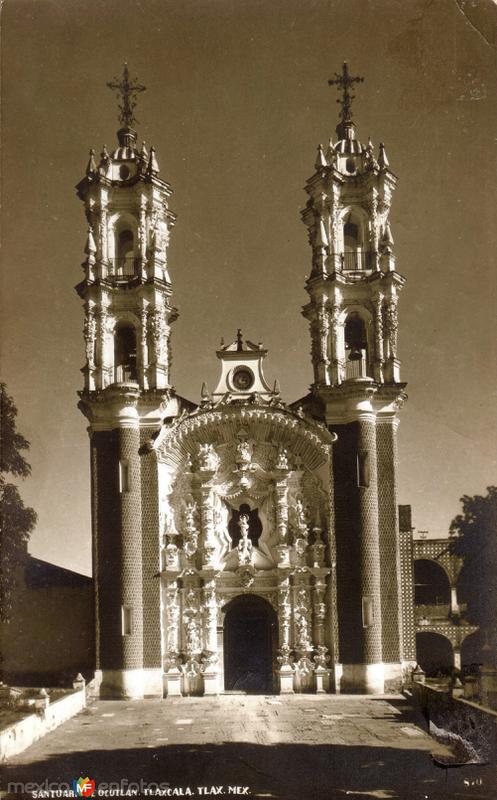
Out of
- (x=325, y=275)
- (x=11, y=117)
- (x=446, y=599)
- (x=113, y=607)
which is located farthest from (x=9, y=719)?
(x=446, y=599)

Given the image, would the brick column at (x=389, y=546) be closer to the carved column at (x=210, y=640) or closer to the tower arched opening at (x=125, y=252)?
the carved column at (x=210, y=640)

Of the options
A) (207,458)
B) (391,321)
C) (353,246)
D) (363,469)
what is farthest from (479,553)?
(207,458)

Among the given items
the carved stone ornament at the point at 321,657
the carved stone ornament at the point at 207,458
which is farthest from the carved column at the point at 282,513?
the carved stone ornament at the point at 321,657

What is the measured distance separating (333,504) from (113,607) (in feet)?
27.4

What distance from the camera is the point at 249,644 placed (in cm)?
3684

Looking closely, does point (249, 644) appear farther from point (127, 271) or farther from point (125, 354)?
point (127, 271)

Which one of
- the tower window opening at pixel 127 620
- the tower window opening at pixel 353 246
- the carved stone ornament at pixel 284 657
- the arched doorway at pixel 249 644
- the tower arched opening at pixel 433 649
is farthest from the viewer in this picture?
the tower arched opening at pixel 433 649

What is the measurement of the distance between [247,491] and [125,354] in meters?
7.11

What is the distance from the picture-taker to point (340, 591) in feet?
116

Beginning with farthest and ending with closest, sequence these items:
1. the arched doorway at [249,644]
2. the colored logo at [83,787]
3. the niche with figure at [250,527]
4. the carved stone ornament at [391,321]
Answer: the carved stone ornament at [391,321], the niche with figure at [250,527], the arched doorway at [249,644], the colored logo at [83,787]

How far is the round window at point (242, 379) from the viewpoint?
37250 mm

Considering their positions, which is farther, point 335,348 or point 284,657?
point 335,348

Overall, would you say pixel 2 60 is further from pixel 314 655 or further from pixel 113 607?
pixel 314 655

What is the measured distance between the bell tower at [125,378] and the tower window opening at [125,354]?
0.04 metres
